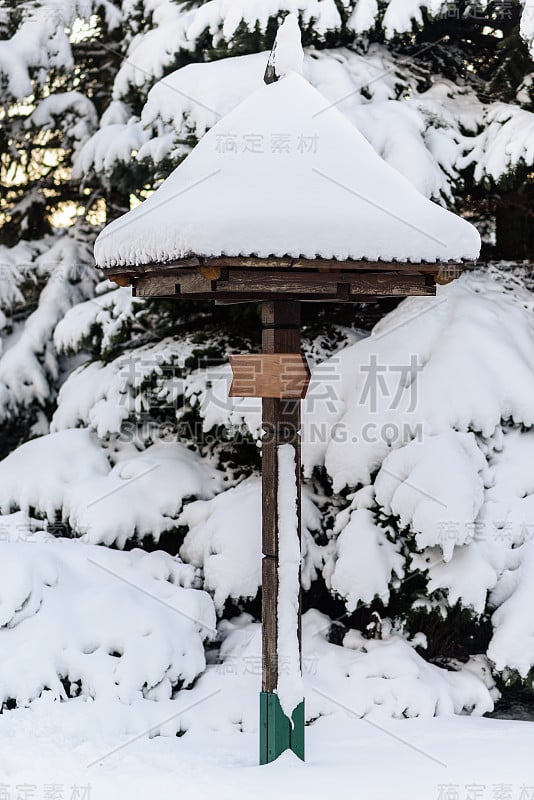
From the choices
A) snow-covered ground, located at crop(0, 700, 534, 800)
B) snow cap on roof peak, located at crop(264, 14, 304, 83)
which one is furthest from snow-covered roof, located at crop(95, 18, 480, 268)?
snow-covered ground, located at crop(0, 700, 534, 800)

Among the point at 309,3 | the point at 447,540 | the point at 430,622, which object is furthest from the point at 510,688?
the point at 309,3

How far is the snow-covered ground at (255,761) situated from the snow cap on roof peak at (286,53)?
140 inches

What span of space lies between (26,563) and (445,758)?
110 inches

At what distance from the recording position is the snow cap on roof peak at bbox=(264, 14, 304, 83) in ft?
14.6

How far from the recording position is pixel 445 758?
15.1ft

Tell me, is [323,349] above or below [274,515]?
above

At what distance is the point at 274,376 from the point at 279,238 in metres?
0.78

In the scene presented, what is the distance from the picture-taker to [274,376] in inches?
168

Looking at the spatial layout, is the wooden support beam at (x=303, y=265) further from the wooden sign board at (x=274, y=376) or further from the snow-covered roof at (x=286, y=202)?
the wooden sign board at (x=274, y=376)

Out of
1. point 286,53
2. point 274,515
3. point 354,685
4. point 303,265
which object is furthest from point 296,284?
point 354,685

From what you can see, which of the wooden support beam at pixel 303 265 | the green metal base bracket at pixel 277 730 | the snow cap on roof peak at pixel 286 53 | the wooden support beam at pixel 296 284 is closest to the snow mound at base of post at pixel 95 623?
the green metal base bracket at pixel 277 730

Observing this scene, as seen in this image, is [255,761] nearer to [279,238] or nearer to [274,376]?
[274,376]

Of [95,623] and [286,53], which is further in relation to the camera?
[95,623]

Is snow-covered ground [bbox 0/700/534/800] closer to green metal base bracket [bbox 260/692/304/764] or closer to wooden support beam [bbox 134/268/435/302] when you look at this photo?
green metal base bracket [bbox 260/692/304/764]
